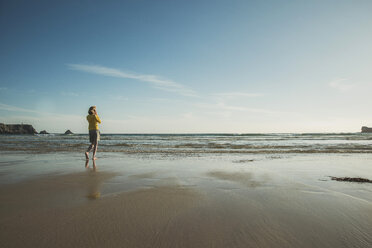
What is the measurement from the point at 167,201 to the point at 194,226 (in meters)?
1.01

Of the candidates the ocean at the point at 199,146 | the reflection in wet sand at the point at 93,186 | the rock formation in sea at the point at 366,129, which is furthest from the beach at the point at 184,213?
the rock formation in sea at the point at 366,129

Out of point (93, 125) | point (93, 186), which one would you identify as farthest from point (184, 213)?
point (93, 125)

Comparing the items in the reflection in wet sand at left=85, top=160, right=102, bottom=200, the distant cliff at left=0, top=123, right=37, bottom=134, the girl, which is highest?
the distant cliff at left=0, top=123, right=37, bottom=134

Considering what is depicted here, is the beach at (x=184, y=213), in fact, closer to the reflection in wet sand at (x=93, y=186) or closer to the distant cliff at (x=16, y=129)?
the reflection in wet sand at (x=93, y=186)

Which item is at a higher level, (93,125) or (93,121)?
(93,121)

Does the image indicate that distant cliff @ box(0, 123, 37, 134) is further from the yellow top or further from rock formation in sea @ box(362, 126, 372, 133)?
rock formation in sea @ box(362, 126, 372, 133)

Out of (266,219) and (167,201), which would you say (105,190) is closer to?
(167,201)

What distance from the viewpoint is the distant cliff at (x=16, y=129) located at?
91.9 meters

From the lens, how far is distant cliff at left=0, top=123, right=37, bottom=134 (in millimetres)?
91875

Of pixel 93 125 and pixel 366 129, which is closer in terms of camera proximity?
pixel 93 125

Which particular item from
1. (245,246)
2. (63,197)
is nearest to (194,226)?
(245,246)

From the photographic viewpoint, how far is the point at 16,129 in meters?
97.9

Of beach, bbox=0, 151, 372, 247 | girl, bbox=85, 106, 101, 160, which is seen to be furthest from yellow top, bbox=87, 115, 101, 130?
beach, bbox=0, 151, 372, 247

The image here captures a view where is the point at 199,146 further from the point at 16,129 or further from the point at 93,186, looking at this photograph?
the point at 16,129
